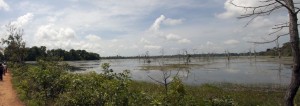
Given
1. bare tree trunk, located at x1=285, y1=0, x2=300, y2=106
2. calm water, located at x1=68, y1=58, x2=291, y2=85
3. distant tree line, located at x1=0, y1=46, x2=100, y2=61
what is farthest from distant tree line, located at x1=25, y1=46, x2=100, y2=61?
bare tree trunk, located at x1=285, y1=0, x2=300, y2=106

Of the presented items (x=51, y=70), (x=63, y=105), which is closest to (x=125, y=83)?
(x=63, y=105)

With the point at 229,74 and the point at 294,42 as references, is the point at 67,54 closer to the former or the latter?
the point at 229,74

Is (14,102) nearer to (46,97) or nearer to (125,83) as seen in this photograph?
(46,97)

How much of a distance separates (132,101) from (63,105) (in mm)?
2335

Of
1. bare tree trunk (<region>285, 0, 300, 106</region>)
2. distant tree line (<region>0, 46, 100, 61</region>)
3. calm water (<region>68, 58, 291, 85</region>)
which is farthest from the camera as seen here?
distant tree line (<region>0, 46, 100, 61</region>)

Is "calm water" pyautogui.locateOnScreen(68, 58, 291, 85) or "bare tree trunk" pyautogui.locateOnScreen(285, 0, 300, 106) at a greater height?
"bare tree trunk" pyautogui.locateOnScreen(285, 0, 300, 106)

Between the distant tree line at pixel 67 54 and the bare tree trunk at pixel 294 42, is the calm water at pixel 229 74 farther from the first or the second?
the distant tree line at pixel 67 54

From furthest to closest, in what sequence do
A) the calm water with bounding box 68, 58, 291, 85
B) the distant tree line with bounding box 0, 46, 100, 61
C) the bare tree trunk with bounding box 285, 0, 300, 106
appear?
the distant tree line with bounding box 0, 46, 100, 61
the calm water with bounding box 68, 58, 291, 85
the bare tree trunk with bounding box 285, 0, 300, 106

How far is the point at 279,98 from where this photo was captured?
20.7m

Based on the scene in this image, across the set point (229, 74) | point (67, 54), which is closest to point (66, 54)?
point (67, 54)

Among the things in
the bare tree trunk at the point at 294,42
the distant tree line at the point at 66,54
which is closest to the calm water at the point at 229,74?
the bare tree trunk at the point at 294,42

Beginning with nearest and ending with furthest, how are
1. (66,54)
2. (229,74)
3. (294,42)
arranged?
(294,42)
(229,74)
(66,54)

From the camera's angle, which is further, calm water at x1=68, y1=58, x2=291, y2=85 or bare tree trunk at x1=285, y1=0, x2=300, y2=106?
calm water at x1=68, y1=58, x2=291, y2=85

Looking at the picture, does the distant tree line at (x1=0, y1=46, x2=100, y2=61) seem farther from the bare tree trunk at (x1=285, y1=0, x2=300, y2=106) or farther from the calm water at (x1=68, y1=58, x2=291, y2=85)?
the bare tree trunk at (x1=285, y1=0, x2=300, y2=106)
